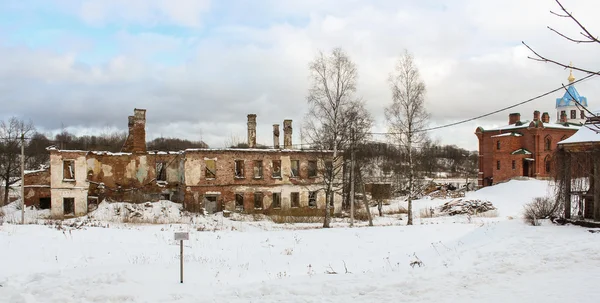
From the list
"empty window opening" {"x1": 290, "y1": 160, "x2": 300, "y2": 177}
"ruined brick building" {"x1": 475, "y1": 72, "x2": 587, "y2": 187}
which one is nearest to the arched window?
"ruined brick building" {"x1": 475, "y1": 72, "x2": 587, "y2": 187}

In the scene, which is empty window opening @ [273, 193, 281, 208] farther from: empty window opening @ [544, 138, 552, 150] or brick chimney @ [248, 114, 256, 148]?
empty window opening @ [544, 138, 552, 150]

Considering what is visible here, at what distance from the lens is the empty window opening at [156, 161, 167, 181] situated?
122 feet

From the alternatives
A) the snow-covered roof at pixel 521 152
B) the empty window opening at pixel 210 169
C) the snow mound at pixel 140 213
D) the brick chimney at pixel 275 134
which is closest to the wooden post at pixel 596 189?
the snow mound at pixel 140 213

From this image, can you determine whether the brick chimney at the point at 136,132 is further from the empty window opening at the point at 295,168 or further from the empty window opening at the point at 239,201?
the empty window opening at the point at 295,168

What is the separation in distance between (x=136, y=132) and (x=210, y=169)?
661cm

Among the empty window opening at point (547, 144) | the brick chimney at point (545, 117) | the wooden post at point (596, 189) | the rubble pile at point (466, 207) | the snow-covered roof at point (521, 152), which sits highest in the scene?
the brick chimney at point (545, 117)

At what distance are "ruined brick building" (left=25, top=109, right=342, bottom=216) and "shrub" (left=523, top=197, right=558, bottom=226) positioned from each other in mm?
16283

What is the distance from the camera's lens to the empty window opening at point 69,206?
33.3 metres

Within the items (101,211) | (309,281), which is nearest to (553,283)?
(309,281)

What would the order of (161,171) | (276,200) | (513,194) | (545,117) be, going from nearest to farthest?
(276,200), (161,171), (513,194), (545,117)

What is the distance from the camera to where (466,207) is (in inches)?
1410

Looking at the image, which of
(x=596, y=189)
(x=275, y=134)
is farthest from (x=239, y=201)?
(x=596, y=189)

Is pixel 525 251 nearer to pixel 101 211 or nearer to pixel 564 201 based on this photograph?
pixel 564 201

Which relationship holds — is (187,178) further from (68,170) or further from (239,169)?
(68,170)
